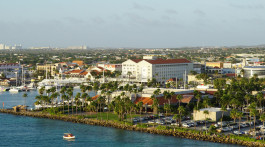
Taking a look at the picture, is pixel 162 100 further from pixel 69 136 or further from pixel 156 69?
pixel 156 69

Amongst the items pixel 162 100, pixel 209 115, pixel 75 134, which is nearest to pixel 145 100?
pixel 162 100

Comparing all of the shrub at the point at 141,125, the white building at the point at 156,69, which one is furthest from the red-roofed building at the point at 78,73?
the shrub at the point at 141,125

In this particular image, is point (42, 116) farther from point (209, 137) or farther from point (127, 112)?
point (209, 137)

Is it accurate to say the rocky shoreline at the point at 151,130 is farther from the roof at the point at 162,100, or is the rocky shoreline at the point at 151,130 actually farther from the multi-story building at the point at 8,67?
the multi-story building at the point at 8,67

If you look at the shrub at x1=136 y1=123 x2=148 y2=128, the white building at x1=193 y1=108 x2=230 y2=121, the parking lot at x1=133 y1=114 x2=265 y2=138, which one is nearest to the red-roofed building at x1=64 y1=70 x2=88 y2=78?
the parking lot at x1=133 y1=114 x2=265 y2=138

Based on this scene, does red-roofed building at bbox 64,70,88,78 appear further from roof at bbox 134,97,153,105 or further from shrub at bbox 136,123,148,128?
shrub at bbox 136,123,148,128

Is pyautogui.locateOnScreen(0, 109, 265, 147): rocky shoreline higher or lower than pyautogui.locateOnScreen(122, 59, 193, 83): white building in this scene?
lower
